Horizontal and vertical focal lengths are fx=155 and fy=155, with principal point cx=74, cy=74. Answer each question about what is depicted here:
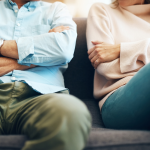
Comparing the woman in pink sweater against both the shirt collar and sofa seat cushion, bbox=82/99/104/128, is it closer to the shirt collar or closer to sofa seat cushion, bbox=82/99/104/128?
sofa seat cushion, bbox=82/99/104/128

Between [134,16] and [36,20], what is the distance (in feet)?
2.01

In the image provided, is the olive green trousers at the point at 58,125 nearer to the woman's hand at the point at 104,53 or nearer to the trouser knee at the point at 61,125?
the trouser knee at the point at 61,125

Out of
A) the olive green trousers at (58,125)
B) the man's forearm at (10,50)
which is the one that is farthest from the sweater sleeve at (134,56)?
the man's forearm at (10,50)

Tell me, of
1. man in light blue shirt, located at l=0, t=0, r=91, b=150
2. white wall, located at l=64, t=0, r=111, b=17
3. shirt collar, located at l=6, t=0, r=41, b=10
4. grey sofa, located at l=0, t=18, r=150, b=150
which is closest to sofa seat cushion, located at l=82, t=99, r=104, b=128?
grey sofa, located at l=0, t=18, r=150, b=150

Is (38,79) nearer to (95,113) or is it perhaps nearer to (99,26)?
(95,113)

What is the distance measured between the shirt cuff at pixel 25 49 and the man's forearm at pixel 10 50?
2 cm

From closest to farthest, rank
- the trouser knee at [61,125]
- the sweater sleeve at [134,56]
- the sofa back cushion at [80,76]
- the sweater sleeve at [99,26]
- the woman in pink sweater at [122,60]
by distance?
the trouser knee at [61,125]
the woman in pink sweater at [122,60]
the sweater sleeve at [134,56]
the sweater sleeve at [99,26]
the sofa back cushion at [80,76]

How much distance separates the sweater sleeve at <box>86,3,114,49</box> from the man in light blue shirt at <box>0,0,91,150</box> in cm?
13

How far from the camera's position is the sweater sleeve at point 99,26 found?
895mm

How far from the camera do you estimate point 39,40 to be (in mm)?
770

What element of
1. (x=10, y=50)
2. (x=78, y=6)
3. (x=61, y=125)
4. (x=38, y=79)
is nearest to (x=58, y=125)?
(x=61, y=125)

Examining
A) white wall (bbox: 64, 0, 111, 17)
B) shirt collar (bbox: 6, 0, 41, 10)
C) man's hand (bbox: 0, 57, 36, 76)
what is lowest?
man's hand (bbox: 0, 57, 36, 76)

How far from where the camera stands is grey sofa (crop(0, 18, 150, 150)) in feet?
1.41

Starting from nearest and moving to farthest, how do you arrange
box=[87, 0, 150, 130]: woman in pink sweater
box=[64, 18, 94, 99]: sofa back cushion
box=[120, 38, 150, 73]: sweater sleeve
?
1. box=[87, 0, 150, 130]: woman in pink sweater
2. box=[120, 38, 150, 73]: sweater sleeve
3. box=[64, 18, 94, 99]: sofa back cushion
